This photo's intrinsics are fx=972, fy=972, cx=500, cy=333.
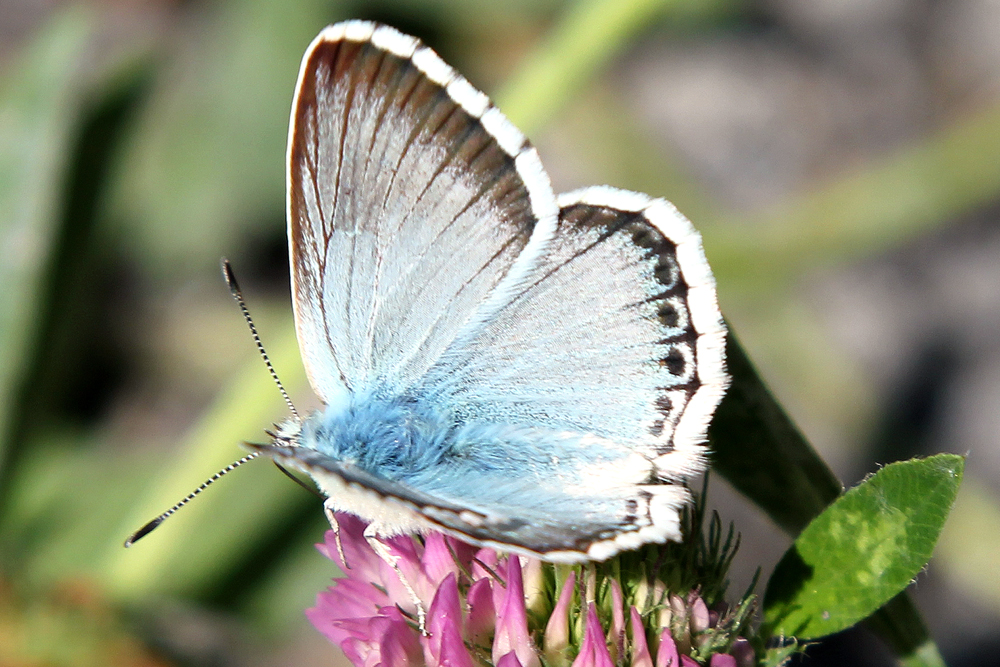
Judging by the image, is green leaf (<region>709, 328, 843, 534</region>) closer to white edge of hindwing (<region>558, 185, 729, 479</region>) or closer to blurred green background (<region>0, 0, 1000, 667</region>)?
white edge of hindwing (<region>558, 185, 729, 479</region>)

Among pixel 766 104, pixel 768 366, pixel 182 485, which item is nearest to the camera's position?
pixel 182 485

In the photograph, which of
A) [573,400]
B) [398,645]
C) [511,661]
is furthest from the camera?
[573,400]

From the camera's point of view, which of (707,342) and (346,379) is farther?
(346,379)

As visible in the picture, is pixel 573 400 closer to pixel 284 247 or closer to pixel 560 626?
pixel 560 626

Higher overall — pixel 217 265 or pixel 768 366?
pixel 217 265

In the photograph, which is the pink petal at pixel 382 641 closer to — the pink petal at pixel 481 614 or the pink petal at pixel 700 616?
the pink petal at pixel 481 614

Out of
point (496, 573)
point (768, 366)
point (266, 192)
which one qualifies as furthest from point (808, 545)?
point (266, 192)

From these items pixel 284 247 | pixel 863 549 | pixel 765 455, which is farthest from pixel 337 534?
pixel 284 247

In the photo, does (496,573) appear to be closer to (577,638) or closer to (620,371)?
(577,638)

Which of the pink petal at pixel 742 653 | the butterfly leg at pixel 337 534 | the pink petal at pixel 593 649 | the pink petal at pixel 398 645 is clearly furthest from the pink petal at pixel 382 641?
the pink petal at pixel 742 653
